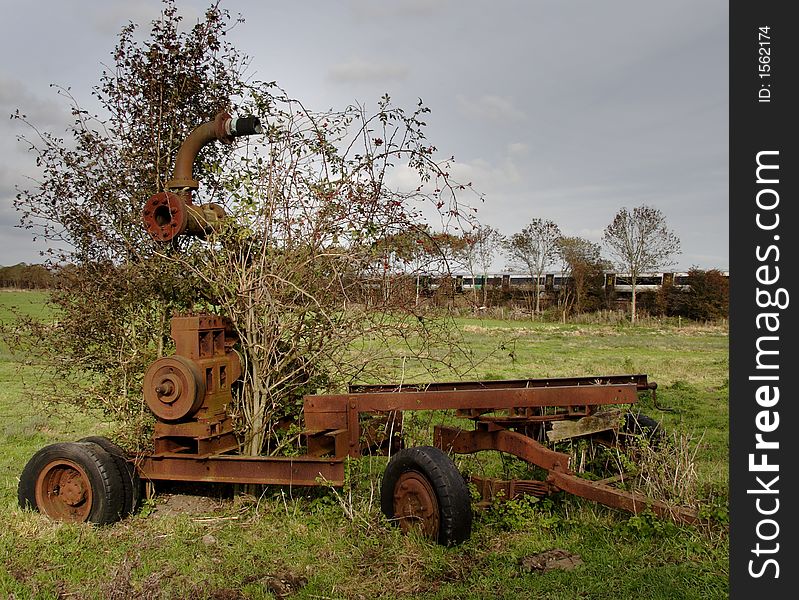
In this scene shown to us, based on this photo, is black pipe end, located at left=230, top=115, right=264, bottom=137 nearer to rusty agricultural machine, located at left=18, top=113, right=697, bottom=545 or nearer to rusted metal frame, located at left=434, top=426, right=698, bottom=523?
rusty agricultural machine, located at left=18, top=113, right=697, bottom=545

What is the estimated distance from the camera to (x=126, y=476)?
5945mm

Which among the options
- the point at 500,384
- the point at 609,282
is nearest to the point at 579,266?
the point at 609,282

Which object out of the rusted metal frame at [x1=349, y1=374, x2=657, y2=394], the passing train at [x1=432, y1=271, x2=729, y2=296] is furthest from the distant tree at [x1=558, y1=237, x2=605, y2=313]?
the rusted metal frame at [x1=349, y1=374, x2=657, y2=394]

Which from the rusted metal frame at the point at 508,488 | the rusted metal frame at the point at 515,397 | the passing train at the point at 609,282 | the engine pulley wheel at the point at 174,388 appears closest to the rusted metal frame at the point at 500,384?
the rusted metal frame at the point at 515,397

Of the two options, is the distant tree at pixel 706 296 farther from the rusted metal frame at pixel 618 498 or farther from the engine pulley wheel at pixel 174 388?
the engine pulley wheel at pixel 174 388

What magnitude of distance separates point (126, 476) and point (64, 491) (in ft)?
1.83

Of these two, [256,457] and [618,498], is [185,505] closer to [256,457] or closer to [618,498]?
[256,457]

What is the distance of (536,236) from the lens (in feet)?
153

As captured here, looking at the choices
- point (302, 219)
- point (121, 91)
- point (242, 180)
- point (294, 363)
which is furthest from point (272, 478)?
point (121, 91)

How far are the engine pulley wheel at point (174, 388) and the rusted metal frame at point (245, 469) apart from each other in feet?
1.38

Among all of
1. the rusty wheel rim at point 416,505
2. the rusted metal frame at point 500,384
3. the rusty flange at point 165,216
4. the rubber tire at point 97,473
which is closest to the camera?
the rusty wheel rim at point 416,505

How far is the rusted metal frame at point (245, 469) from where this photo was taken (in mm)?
5625

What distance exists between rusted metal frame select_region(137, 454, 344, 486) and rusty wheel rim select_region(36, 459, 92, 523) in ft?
1.61

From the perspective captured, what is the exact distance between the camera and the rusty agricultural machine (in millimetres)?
5277
